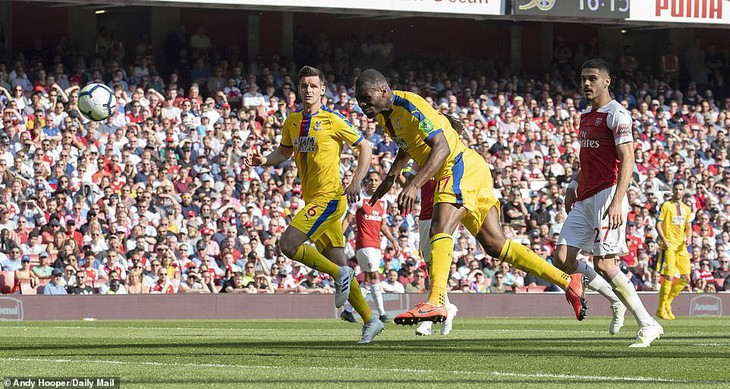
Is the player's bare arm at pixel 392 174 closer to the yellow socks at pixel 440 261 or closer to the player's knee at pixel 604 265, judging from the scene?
the yellow socks at pixel 440 261

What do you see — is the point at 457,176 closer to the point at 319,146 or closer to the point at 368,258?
the point at 319,146

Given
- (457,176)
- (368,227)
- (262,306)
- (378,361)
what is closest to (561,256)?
(457,176)

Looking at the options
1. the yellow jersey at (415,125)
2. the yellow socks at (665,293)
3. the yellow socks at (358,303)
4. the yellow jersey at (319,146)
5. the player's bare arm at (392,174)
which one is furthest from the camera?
the yellow socks at (665,293)

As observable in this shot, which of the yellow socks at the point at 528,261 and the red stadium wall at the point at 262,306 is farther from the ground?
the yellow socks at the point at 528,261

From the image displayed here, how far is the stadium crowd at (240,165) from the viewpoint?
2178 cm

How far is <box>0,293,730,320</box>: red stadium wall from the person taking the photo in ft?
66.7

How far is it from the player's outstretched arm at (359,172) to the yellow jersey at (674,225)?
10.0 meters

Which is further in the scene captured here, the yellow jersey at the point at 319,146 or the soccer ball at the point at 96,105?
the soccer ball at the point at 96,105

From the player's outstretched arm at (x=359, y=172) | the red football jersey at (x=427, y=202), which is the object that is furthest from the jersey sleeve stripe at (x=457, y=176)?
the red football jersey at (x=427, y=202)

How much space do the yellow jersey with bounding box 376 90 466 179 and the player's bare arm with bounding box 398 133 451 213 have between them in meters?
0.08

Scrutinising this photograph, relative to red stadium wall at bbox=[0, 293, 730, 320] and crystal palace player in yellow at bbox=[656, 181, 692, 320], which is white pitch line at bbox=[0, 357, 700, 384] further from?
crystal palace player in yellow at bbox=[656, 181, 692, 320]

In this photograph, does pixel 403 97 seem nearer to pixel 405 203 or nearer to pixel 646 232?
pixel 405 203

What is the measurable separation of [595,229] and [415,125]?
1.77 m

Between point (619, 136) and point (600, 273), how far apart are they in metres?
1.21
